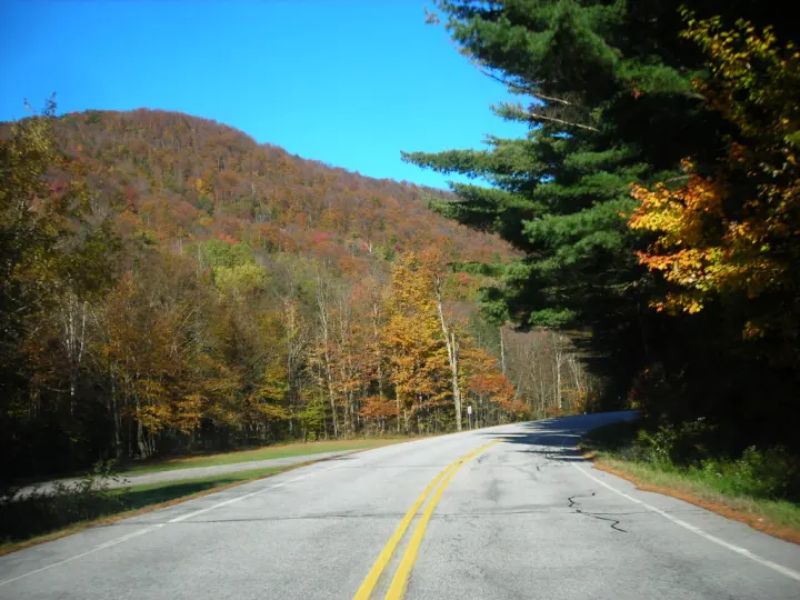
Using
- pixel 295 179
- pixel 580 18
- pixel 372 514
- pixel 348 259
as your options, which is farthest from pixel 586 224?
pixel 295 179

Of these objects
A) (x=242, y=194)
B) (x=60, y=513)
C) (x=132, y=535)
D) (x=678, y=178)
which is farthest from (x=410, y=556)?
(x=242, y=194)

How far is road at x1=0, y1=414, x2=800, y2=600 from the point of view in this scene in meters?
5.43

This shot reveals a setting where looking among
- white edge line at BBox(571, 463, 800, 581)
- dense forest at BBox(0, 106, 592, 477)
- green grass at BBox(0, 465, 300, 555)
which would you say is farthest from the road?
→ dense forest at BBox(0, 106, 592, 477)

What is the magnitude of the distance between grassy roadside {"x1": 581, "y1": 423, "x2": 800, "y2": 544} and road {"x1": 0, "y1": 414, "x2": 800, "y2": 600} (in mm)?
444

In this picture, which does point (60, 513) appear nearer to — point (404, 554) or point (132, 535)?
point (132, 535)

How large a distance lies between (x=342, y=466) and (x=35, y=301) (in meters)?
10.00

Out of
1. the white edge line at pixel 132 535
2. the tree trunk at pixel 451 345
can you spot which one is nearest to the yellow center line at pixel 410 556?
the white edge line at pixel 132 535

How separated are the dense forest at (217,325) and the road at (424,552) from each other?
26.0 feet

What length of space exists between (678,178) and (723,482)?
19.6 feet

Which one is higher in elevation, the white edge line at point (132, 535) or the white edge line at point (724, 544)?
the white edge line at point (132, 535)

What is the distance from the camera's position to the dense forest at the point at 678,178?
865 centimetres

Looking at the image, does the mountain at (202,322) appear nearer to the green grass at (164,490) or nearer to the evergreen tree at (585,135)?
the green grass at (164,490)

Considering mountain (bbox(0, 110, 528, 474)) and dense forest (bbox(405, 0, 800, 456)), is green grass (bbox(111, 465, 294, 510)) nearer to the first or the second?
mountain (bbox(0, 110, 528, 474))

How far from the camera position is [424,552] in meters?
6.70
